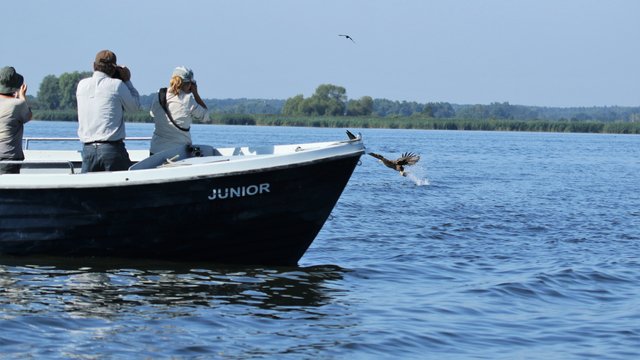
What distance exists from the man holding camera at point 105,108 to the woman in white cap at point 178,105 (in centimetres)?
46

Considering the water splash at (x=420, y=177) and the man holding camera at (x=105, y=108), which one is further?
the water splash at (x=420, y=177)

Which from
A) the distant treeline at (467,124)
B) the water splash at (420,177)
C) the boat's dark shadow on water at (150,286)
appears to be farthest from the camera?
the distant treeline at (467,124)

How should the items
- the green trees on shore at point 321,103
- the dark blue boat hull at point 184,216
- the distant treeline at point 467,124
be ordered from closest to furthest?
1. the dark blue boat hull at point 184,216
2. the distant treeline at point 467,124
3. the green trees on shore at point 321,103

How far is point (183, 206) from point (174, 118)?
945 mm

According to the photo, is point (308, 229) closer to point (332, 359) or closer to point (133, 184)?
point (133, 184)

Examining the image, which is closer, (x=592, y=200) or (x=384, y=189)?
(x=592, y=200)

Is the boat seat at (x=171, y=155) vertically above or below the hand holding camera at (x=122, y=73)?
below

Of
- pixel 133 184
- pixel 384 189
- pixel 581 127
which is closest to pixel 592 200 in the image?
pixel 384 189

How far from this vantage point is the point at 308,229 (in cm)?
1055

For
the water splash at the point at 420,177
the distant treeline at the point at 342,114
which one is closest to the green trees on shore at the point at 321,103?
the distant treeline at the point at 342,114

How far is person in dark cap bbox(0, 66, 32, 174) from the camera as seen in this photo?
33.5 feet

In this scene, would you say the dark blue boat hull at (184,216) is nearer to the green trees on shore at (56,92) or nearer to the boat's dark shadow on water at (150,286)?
the boat's dark shadow on water at (150,286)

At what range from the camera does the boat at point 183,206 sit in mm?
9828

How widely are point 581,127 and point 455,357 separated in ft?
230
